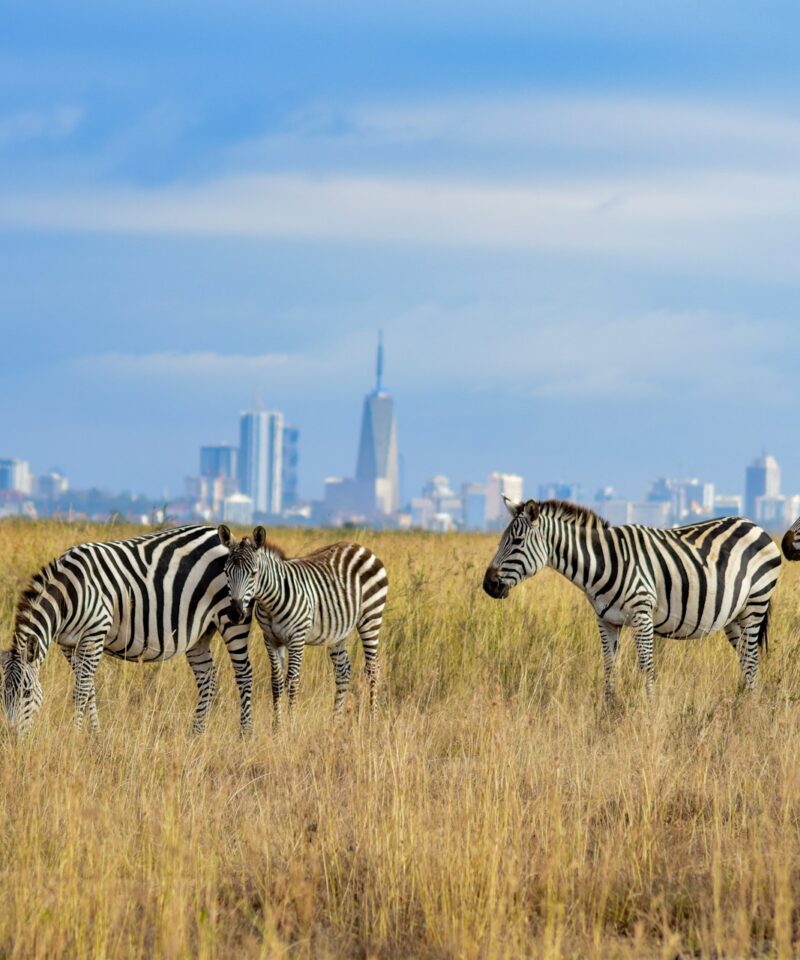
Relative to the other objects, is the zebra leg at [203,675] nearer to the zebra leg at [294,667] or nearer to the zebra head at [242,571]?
the zebra leg at [294,667]

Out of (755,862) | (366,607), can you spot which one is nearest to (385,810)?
(755,862)

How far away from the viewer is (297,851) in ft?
21.6

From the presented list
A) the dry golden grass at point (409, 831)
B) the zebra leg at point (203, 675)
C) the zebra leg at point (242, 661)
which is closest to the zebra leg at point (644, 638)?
the dry golden grass at point (409, 831)

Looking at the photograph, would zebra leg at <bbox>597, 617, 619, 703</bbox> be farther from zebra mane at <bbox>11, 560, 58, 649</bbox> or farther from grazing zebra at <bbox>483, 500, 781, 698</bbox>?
zebra mane at <bbox>11, 560, 58, 649</bbox>

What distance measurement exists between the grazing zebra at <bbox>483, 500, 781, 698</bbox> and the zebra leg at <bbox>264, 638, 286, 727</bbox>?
5.82 feet

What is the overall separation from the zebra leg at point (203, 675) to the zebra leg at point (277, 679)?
1.55ft

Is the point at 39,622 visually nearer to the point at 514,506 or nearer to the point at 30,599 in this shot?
the point at 30,599

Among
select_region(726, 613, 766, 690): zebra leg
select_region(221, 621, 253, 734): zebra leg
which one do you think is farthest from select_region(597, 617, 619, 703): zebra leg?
select_region(221, 621, 253, 734): zebra leg

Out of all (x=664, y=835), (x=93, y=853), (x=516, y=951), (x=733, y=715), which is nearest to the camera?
(x=516, y=951)

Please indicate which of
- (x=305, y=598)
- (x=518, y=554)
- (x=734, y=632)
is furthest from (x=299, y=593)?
(x=734, y=632)

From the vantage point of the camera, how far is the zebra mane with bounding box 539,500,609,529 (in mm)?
10680

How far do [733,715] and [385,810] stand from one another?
4366mm

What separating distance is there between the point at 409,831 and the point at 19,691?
10.1 ft

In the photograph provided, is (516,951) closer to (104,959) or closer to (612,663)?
(104,959)
